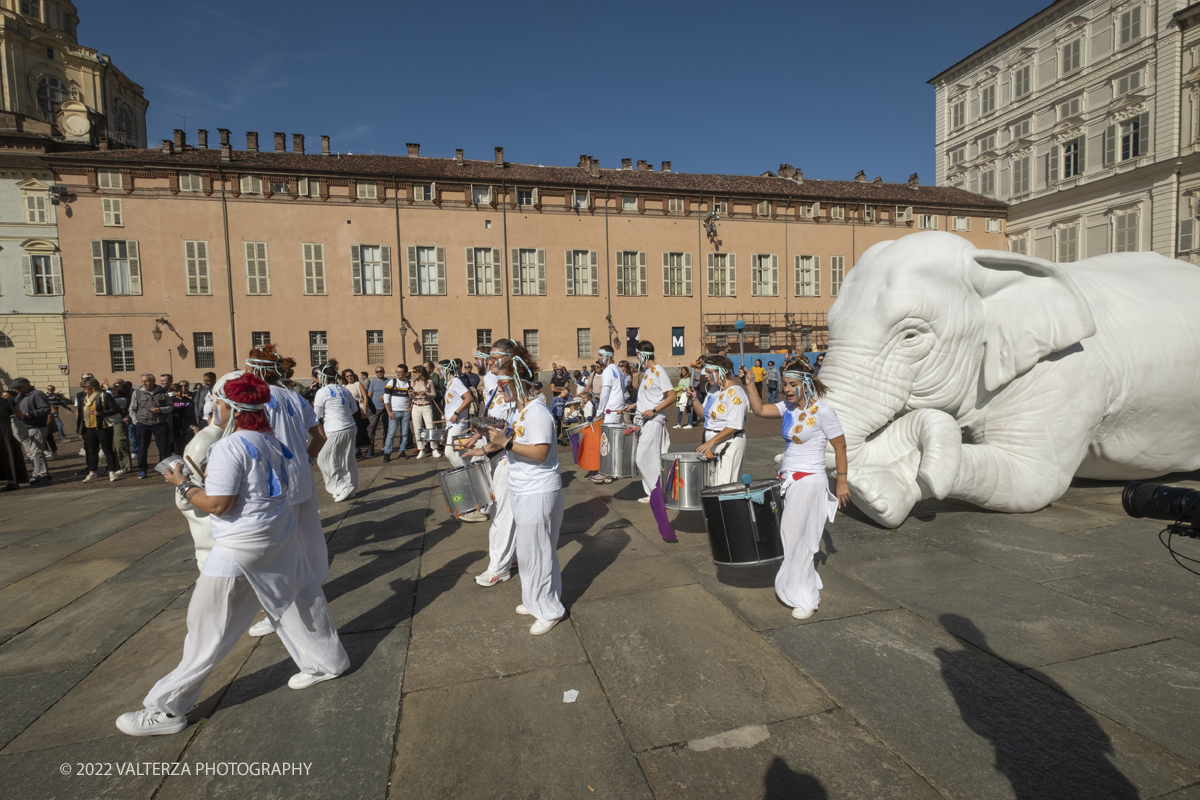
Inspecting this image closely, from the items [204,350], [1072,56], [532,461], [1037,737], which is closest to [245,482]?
[532,461]

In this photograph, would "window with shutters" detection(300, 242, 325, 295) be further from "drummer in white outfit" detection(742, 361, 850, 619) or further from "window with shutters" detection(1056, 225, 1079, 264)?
"window with shutters" detection(1056, 225, 1079, 264)

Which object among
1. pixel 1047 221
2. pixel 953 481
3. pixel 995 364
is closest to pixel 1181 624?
pixel 953 481

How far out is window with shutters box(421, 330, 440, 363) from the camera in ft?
94.1

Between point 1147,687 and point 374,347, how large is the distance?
28.8m

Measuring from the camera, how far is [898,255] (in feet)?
17.7

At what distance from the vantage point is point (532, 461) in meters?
3.73

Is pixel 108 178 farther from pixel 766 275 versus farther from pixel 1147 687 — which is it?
pixel 1147 687

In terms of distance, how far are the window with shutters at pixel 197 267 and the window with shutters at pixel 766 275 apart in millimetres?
26514

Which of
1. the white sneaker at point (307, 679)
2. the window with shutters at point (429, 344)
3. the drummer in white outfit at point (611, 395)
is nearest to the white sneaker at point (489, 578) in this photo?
the white sneaker at point (307, 679)

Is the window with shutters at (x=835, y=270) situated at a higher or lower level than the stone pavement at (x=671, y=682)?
higher

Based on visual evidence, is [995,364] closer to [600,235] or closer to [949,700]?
[949,700]

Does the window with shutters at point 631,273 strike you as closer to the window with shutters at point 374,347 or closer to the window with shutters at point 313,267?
the window with shutters at point 374,347

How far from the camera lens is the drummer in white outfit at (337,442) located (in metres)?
7.54

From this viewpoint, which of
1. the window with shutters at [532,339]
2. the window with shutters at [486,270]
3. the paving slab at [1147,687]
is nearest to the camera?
the paving slab at [1147,687]
